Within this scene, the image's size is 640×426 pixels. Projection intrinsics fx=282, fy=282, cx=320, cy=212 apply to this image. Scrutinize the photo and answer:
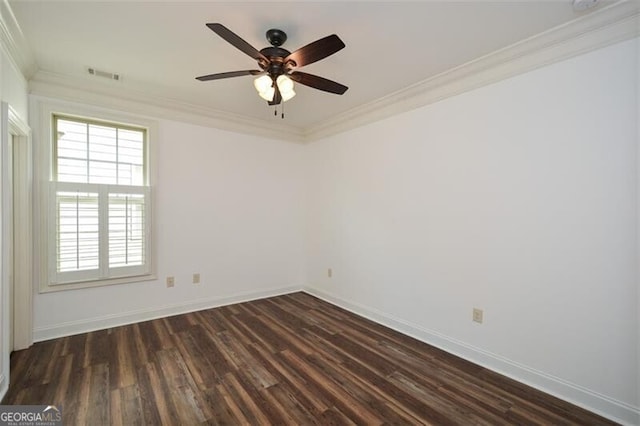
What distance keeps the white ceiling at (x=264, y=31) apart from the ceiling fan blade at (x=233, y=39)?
0.25m

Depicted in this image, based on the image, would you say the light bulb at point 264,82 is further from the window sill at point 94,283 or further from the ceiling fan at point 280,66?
the window sill at point 94,283

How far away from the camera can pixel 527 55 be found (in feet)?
7.30

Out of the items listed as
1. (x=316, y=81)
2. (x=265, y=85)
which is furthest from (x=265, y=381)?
(x=316, y=81)

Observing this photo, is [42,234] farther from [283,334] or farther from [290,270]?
[290,270]

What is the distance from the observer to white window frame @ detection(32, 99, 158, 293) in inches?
110

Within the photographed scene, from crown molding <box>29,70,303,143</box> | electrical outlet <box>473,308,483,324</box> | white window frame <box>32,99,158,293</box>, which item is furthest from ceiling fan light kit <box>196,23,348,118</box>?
electrical outlet <box>473,308,483,324</box>

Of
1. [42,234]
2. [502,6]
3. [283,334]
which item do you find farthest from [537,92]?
[42,234]

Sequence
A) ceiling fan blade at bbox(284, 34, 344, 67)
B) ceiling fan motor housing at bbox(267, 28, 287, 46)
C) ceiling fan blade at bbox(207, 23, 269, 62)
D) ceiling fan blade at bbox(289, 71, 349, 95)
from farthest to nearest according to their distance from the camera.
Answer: ceiling fan blade at bbox(289, 71, 349, 95) < ceiling fan motor housing at bbox(267, 28, 287, 46) < ceiling fan blade at bbox(284, 34, 344, 67) < ceiling fan blade at bbox(207, 23, 269, 62)

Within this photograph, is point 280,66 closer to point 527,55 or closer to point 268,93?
point 268,93

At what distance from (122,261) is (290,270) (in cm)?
228

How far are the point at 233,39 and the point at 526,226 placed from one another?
253 centimetres

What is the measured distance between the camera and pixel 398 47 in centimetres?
231

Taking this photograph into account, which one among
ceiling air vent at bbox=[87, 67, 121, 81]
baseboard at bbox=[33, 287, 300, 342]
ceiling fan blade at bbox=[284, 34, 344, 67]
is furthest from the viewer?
baseboard at bbox=[33, 287, 300, 342]

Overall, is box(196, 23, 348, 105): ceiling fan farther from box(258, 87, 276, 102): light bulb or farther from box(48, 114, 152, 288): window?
box(48, 114, 152, 288): window
